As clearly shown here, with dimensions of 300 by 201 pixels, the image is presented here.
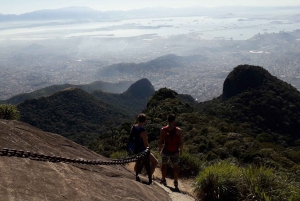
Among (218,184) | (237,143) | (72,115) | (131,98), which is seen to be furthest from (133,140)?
(131,98)

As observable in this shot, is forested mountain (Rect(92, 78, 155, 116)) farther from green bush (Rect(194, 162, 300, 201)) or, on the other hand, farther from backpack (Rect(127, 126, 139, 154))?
green bush (Rect(194, 162, 300, 201))

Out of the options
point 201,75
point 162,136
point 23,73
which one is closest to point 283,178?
point 162,136

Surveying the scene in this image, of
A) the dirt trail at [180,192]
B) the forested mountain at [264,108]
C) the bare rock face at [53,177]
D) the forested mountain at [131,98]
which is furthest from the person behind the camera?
the forested mountain at [131,98]

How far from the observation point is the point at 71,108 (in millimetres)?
58531

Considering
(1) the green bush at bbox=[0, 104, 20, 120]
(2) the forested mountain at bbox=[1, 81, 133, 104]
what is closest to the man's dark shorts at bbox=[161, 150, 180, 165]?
(1) the green bush at bbox=[0, 104, 20, 120]

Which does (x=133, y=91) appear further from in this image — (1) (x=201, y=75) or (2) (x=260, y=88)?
(1) (x=201, y=75)

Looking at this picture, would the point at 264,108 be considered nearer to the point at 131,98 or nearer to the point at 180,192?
the point at 180,192

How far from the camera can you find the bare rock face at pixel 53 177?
3.08 meters

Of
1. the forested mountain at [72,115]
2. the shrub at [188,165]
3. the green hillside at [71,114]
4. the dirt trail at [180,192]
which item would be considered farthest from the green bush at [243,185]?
the green hillside at [71,114]

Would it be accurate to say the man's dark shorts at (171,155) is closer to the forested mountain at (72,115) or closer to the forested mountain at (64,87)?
the forested mountain at (72,115)

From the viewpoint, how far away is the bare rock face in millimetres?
3082

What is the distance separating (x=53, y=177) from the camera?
3.61m

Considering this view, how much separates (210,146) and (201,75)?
15214cm

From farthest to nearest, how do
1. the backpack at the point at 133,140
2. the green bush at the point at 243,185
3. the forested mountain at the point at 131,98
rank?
the forested mountain at the point at 131,98 → the backpack at the point at 133,140 → the green bush at the point at 243,185
